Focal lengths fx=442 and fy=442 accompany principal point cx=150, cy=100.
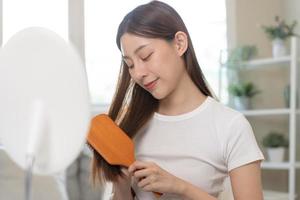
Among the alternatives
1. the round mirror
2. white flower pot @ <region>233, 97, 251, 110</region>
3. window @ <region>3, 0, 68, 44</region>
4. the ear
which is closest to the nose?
the ear

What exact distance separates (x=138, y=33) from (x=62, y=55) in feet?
1.59

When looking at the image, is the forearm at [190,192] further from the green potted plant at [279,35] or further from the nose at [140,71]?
the green potted plant at [279,35]

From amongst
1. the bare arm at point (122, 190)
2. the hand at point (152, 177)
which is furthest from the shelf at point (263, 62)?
the hand at point (152, 177)

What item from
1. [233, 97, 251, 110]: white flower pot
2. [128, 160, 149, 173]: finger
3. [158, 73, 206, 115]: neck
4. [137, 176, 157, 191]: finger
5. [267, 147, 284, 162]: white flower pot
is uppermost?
[158, 73, 206, 115]: neck

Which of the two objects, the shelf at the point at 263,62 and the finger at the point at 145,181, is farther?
the shelf at the point at 263,62

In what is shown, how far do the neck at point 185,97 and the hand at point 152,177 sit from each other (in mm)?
238

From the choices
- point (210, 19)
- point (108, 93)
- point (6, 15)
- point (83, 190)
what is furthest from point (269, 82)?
point (6, 15)

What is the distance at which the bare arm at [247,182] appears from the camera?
3.10 ft

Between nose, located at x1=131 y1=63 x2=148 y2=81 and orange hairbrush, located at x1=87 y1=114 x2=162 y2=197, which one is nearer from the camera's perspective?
orange hairbrush, located at x1=87 y1=114 x2=162 y2=197

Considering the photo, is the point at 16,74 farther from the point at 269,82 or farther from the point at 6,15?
the point at 269,82

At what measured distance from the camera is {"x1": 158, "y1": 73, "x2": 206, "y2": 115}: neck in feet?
3.47

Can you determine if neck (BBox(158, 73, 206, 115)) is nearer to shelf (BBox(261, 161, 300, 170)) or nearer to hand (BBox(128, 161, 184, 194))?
hand (BBox(128, 161, 184, 194))

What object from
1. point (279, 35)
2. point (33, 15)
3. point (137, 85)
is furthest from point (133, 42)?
point (279, 35)

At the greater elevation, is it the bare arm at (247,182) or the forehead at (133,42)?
the forehead at (133,42)
